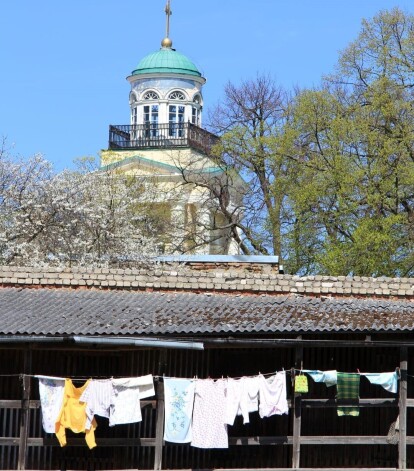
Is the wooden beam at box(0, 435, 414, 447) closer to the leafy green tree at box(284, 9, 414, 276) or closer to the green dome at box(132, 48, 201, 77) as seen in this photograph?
the leafy green tree at box(284, 9, 414, 276)

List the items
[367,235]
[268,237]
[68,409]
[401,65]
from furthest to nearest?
[268,237] → [401,65] → [367,235] → [68,409]

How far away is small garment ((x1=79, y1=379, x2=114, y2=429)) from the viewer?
70.4ft

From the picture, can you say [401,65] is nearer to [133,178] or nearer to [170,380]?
[133,178]

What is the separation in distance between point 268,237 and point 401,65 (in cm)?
794

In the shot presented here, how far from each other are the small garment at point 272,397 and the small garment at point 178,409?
115 centimetres

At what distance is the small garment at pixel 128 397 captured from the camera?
70.4 ft

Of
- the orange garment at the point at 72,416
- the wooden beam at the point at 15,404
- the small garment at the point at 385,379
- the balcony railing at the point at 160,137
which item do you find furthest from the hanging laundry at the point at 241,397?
the balcony railing at the point at 160,137

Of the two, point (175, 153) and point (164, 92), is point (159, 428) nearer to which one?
point (175, 153)

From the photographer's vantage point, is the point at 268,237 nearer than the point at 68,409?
No

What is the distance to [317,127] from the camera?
140 ft

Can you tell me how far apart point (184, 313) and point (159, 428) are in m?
2.20

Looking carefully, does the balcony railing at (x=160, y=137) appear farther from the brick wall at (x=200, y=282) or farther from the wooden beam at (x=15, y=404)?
the wooden beam at (x=15, y=404)

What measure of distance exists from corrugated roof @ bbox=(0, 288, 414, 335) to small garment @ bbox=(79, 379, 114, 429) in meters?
1.00

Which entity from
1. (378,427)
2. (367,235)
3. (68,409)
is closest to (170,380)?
(68,409)
